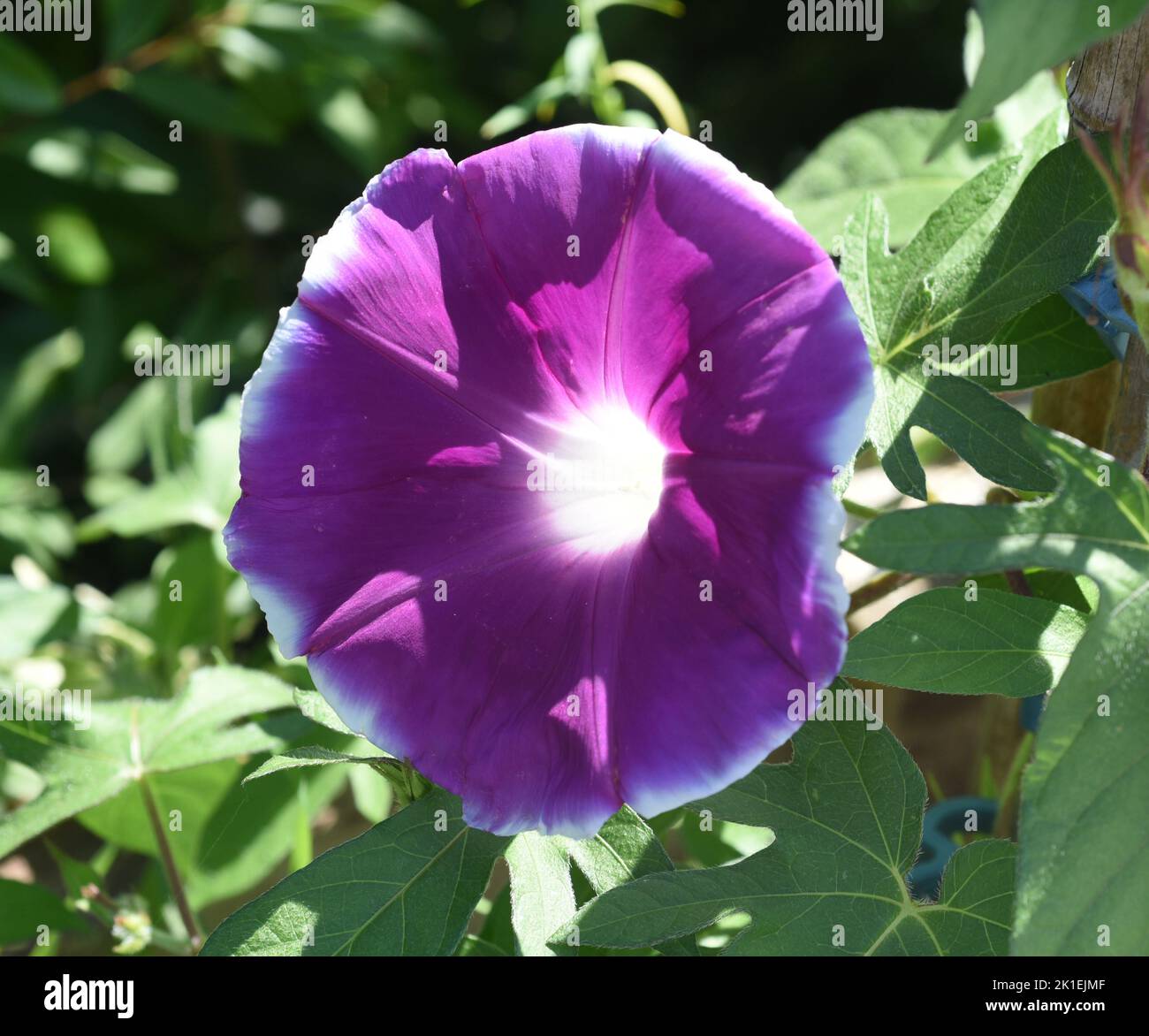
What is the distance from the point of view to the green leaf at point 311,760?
2.66 ft

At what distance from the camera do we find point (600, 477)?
834 mm

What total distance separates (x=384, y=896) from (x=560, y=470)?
295mm

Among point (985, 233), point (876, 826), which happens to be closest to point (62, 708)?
point (876, 826)

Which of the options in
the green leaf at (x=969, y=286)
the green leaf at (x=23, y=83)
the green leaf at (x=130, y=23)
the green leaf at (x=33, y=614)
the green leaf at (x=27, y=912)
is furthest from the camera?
the green leaf at (x=130, y=23)

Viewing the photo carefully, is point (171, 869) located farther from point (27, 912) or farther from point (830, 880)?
point (830, 880)

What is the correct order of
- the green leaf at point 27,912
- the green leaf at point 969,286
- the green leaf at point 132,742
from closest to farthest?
the green leaf at point 969,286 < the green leaf at point 132,742 < the green leaf at point 27,912

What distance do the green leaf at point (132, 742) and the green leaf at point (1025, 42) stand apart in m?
0.73

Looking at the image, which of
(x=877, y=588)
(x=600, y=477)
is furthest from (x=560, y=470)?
(x=877, y=588)

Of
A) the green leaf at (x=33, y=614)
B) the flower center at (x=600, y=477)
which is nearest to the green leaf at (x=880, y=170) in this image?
the flower center at (x=600, y=477)

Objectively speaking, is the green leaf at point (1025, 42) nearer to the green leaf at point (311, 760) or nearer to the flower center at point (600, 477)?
the flower center at point (600, 477)

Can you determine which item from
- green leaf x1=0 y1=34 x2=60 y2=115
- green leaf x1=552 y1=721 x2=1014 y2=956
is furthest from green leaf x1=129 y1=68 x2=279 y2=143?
green leaf x1=552 y1=721 x2=1014 y2=956

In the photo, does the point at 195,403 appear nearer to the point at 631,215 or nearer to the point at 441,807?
the point at 441,807

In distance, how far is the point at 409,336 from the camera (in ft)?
2.54

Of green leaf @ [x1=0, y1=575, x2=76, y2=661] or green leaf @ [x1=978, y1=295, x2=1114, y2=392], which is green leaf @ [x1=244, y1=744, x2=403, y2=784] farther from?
green leaf @ [x1=0, y1=575, x2=76, y2=661]
